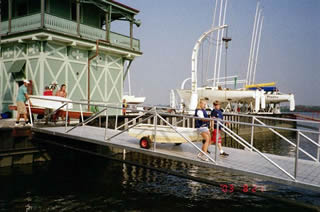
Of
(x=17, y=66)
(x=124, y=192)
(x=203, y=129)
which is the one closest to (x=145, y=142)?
(x=203, y=129)

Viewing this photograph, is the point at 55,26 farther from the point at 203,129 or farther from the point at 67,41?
the point at 203,129

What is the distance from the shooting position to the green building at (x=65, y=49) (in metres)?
16.5

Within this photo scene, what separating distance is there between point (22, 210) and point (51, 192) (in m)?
1.49

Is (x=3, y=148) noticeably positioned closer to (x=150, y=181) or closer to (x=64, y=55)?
(x=150, y=181)

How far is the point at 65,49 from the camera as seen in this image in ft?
57.5

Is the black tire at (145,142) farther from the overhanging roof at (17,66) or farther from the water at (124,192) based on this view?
the overhanging roof at (17,66)

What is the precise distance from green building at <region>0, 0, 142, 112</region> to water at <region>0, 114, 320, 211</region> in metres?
6.11

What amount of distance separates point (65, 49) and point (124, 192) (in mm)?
11211

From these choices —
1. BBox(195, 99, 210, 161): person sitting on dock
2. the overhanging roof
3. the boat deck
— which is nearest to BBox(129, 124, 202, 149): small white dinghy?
the boat deck

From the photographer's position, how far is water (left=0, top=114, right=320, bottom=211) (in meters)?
8.45

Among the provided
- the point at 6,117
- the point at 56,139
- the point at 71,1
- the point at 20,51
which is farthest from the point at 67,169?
the point at 71,1

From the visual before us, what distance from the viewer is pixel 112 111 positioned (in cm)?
2094

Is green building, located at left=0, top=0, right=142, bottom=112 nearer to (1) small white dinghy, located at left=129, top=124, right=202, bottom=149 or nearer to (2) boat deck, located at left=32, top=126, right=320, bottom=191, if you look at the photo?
(2) boat deck, located at left=32, top=126, right=320, bottom=191

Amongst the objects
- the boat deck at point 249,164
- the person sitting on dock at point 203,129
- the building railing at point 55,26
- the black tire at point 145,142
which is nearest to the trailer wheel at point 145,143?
the black tire at point 145,142
